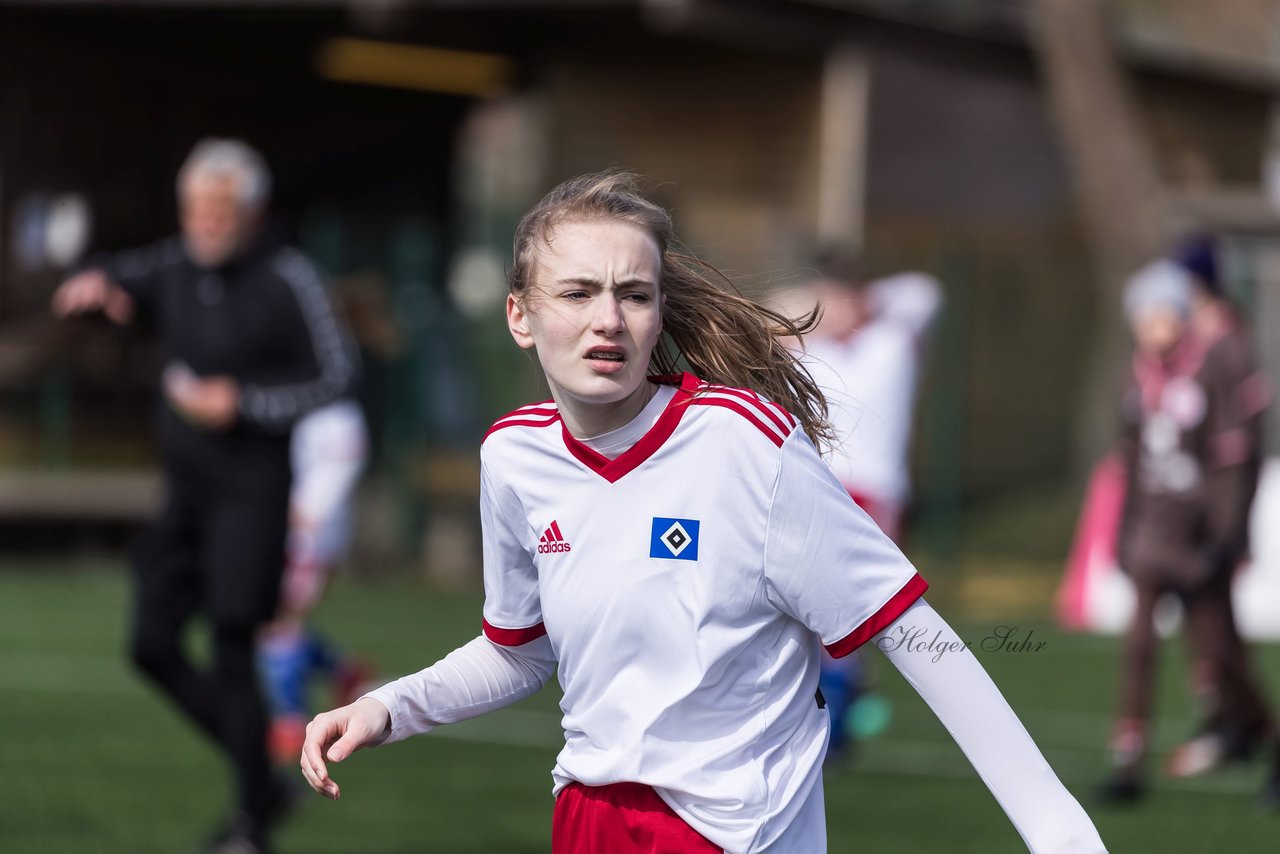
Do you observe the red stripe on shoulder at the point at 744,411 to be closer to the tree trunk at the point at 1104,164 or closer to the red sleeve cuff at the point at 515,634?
the red sleeve cuff at the point at 515,634

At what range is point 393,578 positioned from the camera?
1877 cm

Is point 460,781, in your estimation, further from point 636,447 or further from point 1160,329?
point 636,447

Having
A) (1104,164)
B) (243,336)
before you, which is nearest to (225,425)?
(243,336)

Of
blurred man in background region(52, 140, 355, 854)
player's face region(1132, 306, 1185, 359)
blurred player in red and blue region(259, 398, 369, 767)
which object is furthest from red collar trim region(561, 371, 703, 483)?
blurred player in red and blue region(259, 398, 369, 767)

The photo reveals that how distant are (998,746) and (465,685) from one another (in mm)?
959

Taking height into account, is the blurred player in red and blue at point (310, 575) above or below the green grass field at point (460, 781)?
above

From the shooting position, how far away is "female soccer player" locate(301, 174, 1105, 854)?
3066 millimetres

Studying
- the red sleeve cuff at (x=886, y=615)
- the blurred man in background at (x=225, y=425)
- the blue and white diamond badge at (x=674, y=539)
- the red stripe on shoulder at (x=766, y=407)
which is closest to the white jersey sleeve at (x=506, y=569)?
the blue and white diamond badge at (x=674, y=539)

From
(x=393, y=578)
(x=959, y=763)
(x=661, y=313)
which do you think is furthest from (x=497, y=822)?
(x=393, y=578)

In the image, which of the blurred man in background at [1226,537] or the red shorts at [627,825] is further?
the blurred man in background at [1226,537]

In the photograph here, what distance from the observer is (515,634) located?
349cm

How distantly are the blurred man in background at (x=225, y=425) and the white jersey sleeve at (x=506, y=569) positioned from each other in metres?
3.31

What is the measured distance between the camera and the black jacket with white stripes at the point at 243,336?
22.2 feet

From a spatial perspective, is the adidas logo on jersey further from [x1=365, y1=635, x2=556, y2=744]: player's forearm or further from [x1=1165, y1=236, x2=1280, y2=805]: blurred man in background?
[x1=1165, y1=236, x2=1280, y2=805]: blurred man in background
